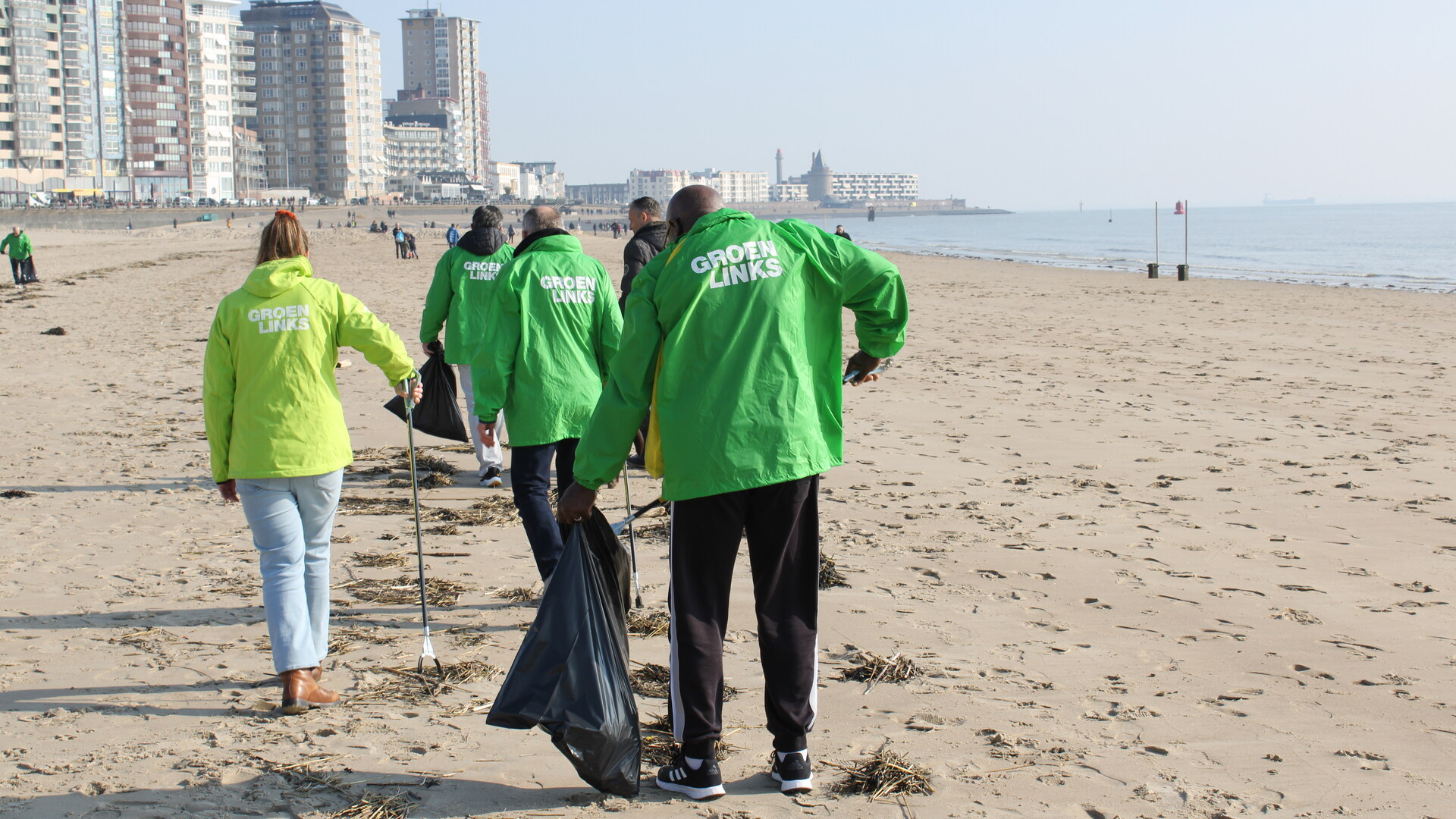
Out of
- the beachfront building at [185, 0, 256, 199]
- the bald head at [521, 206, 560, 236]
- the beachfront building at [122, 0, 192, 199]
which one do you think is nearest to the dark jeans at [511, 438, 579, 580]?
the bald head at [521, 206, 560, 236]

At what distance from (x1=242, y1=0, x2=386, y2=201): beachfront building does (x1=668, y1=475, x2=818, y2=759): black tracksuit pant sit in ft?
561

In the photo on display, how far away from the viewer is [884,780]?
3197 mm

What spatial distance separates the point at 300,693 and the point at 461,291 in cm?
311

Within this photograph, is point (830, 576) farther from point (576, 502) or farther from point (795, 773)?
point (576, 502)

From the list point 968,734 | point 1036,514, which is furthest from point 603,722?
point 1036,514

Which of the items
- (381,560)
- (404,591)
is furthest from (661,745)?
(381,560)

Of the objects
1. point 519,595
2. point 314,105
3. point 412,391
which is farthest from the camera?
point 314,105

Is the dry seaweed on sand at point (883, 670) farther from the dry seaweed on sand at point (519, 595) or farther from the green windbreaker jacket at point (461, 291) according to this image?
the green windbreaker jacket at point (461, 291)

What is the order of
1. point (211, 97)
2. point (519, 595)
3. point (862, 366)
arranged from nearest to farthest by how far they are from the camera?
point (862, 366), point (519, 595), point (211, 97)

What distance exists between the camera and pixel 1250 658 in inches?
165

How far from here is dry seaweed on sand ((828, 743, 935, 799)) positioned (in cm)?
317

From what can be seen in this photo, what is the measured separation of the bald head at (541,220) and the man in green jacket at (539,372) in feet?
0.81

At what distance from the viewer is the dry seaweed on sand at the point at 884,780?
10.4 ft

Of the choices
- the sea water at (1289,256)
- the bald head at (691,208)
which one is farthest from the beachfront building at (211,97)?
the bald head at (691,208)
